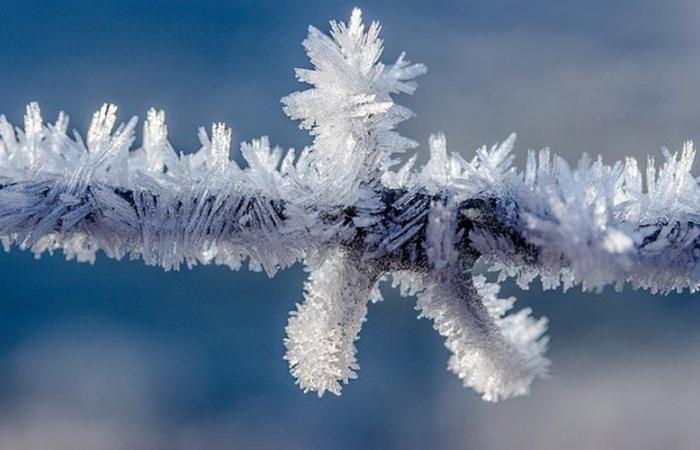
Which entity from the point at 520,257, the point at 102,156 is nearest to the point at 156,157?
the point at 102,156

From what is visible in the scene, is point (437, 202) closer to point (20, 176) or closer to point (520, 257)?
point (520, 257)

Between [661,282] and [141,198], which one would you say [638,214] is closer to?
[661,282]

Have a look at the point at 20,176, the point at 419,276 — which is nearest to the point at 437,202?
the point at 419,276

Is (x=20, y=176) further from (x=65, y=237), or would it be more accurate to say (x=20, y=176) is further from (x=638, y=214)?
(x=638, y=214)

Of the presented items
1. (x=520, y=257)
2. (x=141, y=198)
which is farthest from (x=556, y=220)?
(x=141, y=198)

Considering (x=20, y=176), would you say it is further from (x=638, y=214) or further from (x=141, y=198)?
(x=638, y=214)
